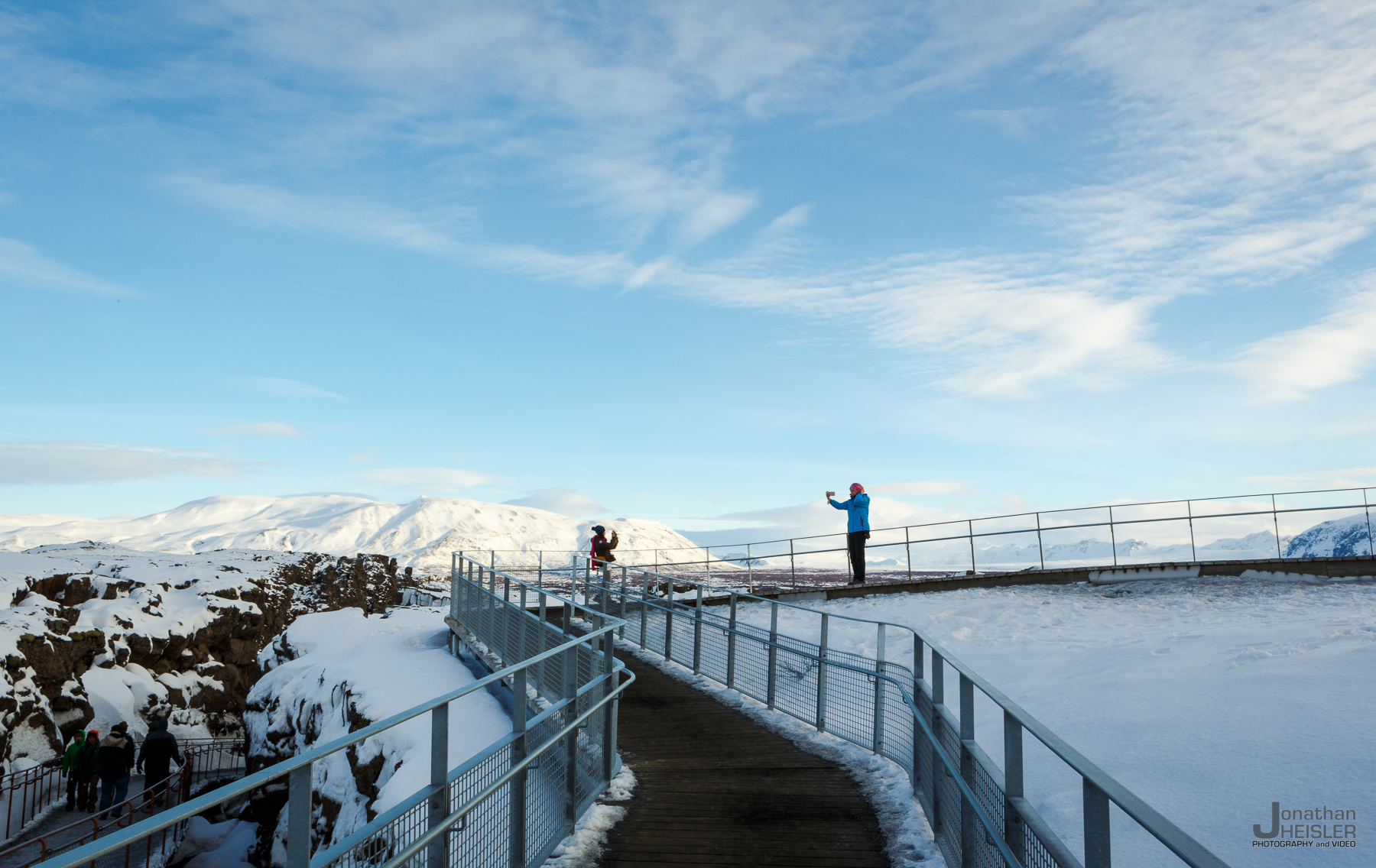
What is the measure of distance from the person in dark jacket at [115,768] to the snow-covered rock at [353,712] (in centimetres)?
191

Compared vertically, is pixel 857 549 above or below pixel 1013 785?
above

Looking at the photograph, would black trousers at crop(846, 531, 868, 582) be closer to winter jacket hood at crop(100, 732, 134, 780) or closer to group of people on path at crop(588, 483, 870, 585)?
group of people on path at crop(588, 483, 870, 585)

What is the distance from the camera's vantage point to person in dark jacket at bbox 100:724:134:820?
13.4 metres

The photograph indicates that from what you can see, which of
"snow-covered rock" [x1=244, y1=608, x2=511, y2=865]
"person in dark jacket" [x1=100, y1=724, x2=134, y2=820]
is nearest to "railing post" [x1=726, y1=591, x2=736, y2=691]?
"snow-covered rock" [x1=244, y1=608, x2=511, y2=865]

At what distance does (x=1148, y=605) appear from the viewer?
14.3 m

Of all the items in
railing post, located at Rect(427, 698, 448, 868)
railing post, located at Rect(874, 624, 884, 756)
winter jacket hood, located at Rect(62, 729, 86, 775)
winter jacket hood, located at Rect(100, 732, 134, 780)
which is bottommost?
winter jacket hood, located at Rect(62, 729, 86, 775)

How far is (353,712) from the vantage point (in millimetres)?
10086

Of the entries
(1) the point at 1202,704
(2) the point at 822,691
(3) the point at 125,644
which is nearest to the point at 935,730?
(1) the point at 1202,704

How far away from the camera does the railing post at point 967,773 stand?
4.09 meters

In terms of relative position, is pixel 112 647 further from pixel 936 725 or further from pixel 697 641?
pixel 936 725

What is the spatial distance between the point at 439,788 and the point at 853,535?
563 inches

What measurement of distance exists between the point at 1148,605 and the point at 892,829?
36.4 ft

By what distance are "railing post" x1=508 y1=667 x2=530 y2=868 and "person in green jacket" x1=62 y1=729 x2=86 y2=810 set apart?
50.4 feet

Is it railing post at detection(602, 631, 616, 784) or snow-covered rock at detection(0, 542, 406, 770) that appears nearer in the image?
railing post at detection(602, 631, 616, 784)
